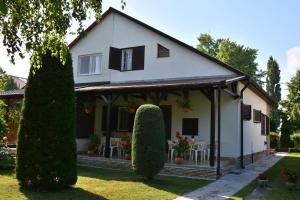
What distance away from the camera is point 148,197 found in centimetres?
848

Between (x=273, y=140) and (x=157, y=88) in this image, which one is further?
(x=273, y=140)

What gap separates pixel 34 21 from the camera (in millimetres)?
5516

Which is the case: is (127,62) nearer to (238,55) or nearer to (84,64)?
(84,64)

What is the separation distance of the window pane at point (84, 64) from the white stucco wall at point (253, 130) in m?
8.73

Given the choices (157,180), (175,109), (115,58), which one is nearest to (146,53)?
(115,58)

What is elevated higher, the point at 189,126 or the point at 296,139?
the point at 189,126

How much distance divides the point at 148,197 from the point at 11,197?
313cm

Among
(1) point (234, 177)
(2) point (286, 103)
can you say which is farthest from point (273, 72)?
(1) point (234, 177)

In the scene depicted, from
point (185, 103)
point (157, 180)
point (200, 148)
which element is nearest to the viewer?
point (157, 180)

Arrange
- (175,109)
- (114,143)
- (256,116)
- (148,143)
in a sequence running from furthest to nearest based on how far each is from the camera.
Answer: (256,116)
(175,109)
(114,143)
(148,143)

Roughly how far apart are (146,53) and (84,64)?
4397mm

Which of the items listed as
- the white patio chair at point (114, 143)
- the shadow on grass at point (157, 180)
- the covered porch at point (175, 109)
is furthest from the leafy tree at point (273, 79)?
the shadow on grass at point (157, 180)

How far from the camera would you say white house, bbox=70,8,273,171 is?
48.3ft

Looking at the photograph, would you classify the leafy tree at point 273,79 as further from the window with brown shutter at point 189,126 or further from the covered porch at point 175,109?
the window with brown shutter at point 189,126
